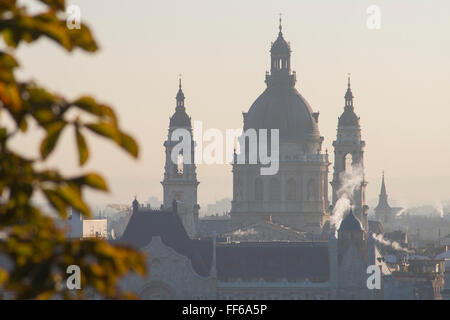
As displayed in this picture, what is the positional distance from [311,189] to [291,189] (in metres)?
2.46

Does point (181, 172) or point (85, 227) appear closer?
point (85, 227)

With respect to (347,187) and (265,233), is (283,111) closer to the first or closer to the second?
(347,187)

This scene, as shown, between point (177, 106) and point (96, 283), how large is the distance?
552ft

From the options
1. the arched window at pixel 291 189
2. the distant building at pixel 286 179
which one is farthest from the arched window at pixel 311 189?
the arched window at pixel 291 189

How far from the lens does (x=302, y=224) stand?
18388 centimetres

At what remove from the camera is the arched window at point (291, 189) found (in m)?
183

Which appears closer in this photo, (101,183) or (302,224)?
(101,183)

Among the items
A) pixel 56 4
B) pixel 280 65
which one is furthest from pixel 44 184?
pixel 280 65

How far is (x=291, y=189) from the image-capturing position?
183875 millimetres

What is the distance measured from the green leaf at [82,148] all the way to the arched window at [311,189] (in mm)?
174844

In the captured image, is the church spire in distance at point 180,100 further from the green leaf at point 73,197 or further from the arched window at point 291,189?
the green leaf at point 73,197

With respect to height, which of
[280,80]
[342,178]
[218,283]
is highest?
[280,80]
